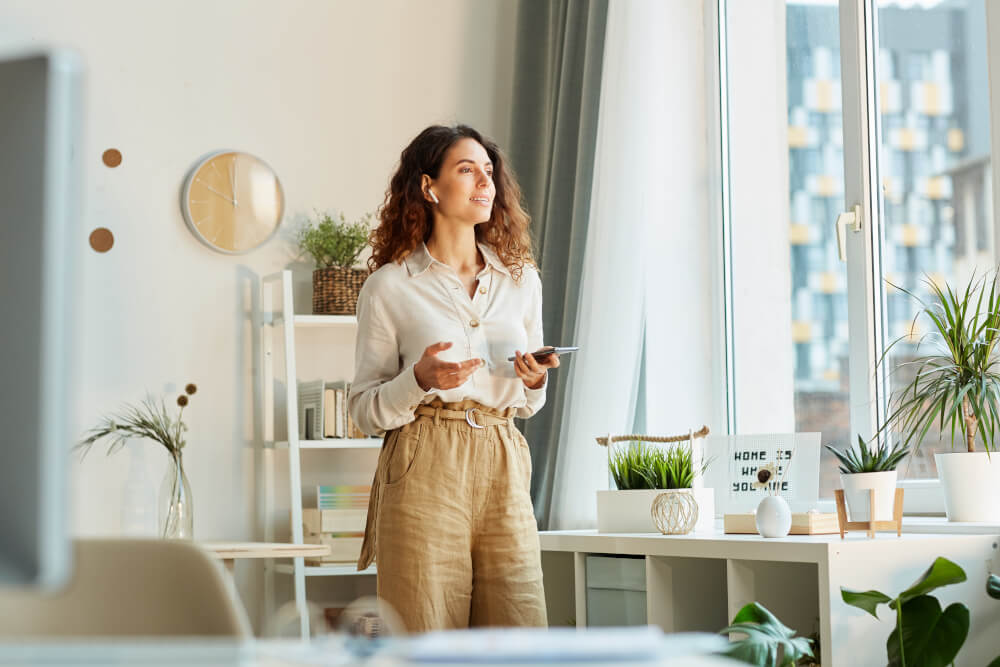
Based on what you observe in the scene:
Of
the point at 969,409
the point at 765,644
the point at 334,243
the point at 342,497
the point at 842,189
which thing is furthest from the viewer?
the point at 334,243

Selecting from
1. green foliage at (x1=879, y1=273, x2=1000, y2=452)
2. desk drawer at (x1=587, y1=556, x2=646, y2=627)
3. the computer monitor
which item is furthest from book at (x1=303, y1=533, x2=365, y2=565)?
the computer monitor

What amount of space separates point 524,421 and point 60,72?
2805mm

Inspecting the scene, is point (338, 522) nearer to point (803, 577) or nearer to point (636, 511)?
point (636, 511)

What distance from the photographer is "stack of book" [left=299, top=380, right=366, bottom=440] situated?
341 centimetres

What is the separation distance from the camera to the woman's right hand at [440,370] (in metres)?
1.96

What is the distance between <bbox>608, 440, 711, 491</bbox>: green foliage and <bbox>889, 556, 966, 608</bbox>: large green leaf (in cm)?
79

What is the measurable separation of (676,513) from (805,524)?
31cm

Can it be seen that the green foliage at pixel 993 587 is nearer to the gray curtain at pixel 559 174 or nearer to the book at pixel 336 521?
the gray curtain at pixel 559 174

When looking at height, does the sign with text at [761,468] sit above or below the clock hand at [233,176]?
below

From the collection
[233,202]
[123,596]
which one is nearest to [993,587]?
[123,596]

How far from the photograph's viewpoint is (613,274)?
3156 millimetres

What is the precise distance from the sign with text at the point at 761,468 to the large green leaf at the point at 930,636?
0.66m

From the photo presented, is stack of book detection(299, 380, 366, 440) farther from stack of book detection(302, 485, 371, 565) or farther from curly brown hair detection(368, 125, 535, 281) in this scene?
curly brown hair detection(368, 125, 535, 281)

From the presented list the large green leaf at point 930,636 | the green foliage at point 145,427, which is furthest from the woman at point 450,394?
the green foliage at point 145,427
